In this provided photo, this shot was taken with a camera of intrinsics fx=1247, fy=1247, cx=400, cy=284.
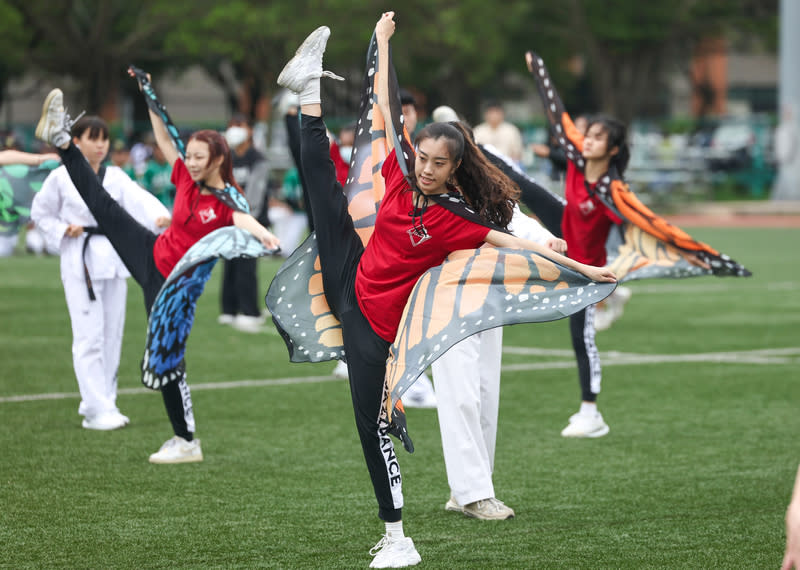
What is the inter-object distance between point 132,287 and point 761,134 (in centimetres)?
2668

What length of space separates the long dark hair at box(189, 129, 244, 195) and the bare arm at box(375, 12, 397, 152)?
1.69 meters

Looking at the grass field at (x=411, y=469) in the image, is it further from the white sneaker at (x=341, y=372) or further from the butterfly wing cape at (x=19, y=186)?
the butterfly wing cape at (x=19, y=186)

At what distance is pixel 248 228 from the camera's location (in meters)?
6.85

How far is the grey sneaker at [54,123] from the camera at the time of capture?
7.04 m

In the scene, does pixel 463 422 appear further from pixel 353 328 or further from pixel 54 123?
pixel 54 123

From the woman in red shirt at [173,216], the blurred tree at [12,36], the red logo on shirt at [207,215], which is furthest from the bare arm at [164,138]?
the blurred tree at [12,36]

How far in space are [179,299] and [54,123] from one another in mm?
1272

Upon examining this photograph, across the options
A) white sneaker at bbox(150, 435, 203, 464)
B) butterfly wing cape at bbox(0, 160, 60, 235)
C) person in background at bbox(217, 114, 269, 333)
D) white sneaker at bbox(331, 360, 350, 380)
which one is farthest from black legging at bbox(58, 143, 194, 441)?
person in background at bbox(217, 114, 269, 333)

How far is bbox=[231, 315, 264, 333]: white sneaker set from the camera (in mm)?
13393

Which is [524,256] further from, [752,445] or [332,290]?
[752,445]

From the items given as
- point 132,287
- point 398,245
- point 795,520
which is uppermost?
point 398,245

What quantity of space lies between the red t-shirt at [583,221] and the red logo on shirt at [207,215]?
251 cm

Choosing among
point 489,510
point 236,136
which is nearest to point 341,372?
point 489,510

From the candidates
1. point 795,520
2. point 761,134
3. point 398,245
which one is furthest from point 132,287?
point 761,134
